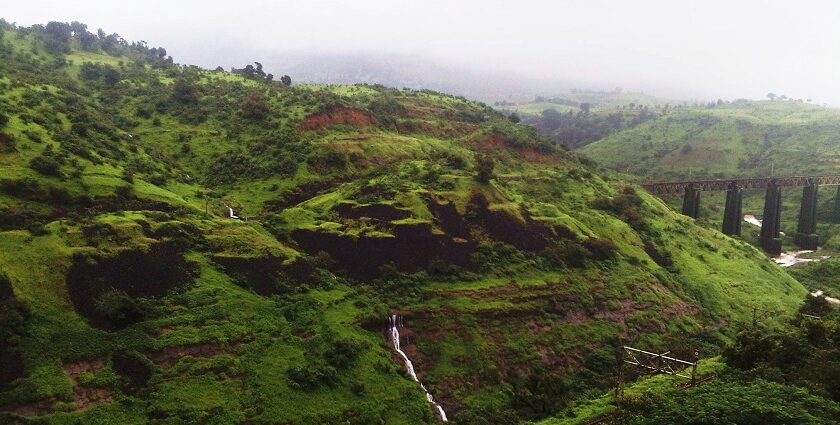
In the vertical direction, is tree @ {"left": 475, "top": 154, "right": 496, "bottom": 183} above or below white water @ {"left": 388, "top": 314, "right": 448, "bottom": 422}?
above

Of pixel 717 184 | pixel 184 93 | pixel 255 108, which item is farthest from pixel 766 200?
pixel 184 93

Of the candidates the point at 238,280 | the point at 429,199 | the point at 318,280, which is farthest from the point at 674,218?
the point at 238,280

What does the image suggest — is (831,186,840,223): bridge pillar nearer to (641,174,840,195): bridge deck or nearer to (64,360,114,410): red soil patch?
(641,174,840,195): bridge deck

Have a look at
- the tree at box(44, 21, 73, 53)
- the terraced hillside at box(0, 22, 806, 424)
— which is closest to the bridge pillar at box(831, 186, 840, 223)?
the terraced hillside at box(0, 22, 806, 424)

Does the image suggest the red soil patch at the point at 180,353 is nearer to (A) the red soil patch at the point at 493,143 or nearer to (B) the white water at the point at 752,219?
(A) the red soil patch at the point at 493,143

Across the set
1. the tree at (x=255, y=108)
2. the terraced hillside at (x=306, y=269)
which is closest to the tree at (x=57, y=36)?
the terraced hillside at (x=306, y=269)

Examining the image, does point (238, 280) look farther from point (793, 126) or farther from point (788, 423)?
point (793, 126)
